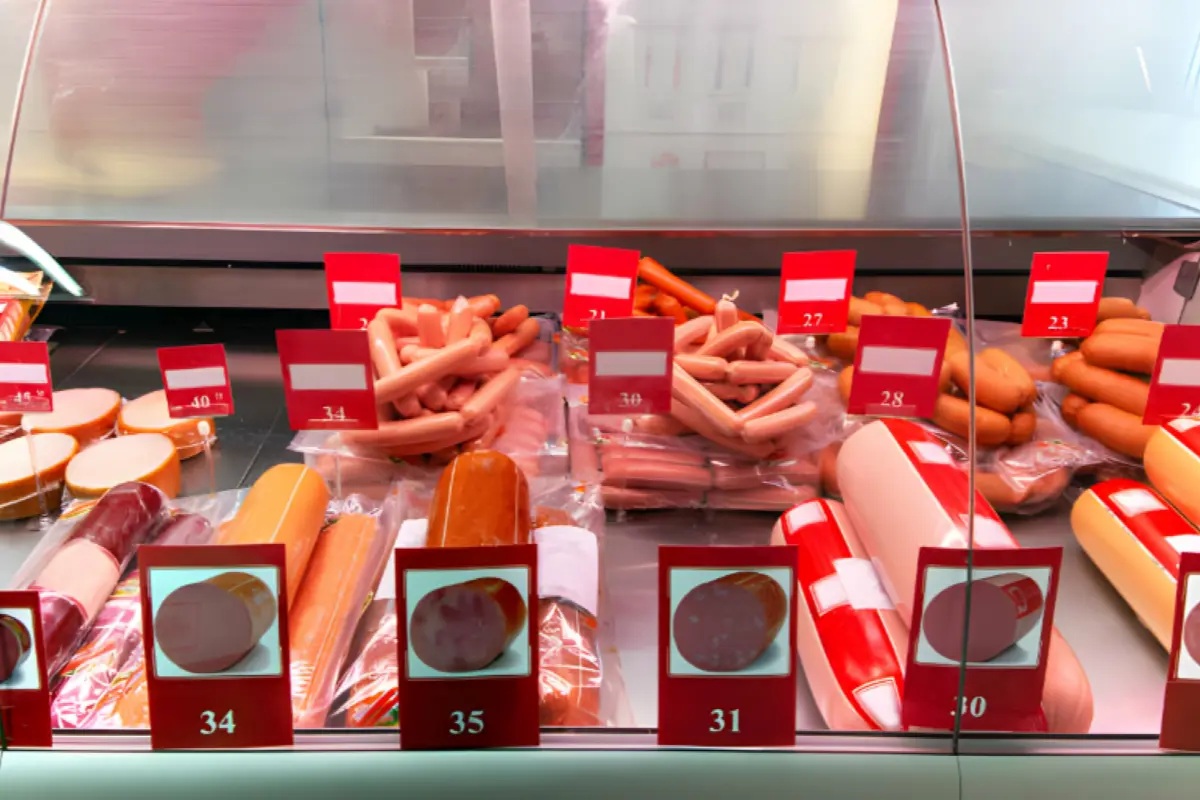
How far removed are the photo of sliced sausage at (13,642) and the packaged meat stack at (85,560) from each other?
4.8 inches

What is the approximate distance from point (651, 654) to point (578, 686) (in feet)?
0.47

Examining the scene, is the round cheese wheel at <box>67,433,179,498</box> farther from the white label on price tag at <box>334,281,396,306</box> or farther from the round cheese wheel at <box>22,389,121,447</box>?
the white label on price tag at <box>334,281,396,306</box>

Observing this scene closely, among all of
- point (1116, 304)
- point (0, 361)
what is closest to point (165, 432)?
point (0, 361)

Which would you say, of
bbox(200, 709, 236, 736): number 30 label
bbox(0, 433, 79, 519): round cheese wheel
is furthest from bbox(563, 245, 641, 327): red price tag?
bbox(0, 433, 79, 519): round cheese wheel

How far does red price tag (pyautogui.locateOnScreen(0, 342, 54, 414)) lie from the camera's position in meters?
1.17

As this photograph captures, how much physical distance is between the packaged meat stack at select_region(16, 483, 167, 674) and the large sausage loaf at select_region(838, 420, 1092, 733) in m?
1.06

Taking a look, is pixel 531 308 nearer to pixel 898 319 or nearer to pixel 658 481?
pixel 658 481

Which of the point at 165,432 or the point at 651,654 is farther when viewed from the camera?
the point at 165,432

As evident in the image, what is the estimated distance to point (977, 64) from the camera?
1436 mm

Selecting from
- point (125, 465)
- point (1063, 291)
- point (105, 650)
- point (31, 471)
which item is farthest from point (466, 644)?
point (1063, 291)

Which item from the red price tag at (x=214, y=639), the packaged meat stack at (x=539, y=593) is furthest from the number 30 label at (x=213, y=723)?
the packaged meat stack at (x=539, y=593)

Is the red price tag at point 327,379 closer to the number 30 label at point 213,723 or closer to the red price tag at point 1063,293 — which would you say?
the number 30 label at point 213,723

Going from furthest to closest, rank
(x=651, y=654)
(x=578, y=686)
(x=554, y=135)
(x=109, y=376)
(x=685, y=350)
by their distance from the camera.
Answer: (x=109, y=376) → (x=685, y=350) → (x=554, y=135) → (x=651, y=654) → (x=578, y=686)

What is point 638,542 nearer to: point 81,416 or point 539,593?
point 539,593
